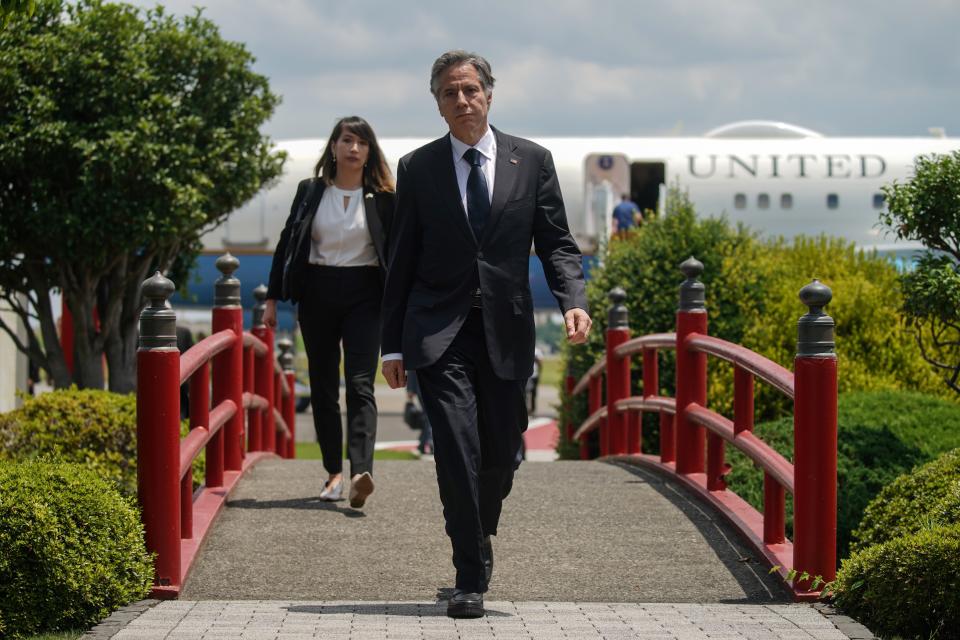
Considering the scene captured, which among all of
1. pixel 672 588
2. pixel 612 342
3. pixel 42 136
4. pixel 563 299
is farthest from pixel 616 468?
pixel 42 136

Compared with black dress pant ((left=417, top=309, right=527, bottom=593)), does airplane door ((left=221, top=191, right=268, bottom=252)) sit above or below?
above

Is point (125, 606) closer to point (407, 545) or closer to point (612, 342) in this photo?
point (407, 545)

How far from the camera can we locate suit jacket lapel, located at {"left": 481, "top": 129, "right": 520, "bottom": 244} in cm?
530

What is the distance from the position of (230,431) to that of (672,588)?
2937mm

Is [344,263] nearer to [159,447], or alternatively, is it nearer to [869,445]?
[159,447]

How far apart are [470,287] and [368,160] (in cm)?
232

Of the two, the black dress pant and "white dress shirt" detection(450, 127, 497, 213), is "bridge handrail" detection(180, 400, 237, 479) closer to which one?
the black dress pant

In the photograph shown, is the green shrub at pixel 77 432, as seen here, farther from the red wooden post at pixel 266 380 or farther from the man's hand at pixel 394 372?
the man's hand at pixel 394 372

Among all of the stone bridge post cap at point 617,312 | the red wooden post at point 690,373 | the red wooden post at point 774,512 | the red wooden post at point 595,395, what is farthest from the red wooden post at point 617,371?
the red wooden post at point 774,512

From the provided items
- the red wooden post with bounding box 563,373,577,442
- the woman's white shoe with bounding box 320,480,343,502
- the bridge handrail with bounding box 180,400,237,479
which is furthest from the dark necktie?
the red wooden post with bounding box 563,373,577,442

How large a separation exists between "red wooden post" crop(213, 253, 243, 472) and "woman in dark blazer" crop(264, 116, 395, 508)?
0.57 m

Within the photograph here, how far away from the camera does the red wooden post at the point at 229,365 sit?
25.5 feet

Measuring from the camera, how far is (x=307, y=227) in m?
7.27

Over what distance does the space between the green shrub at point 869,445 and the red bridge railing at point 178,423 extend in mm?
2784
